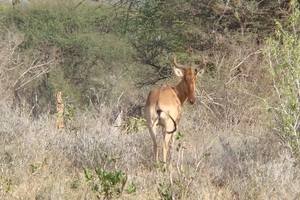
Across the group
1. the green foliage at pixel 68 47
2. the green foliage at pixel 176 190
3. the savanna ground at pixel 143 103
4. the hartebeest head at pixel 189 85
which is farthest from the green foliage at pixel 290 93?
the green foliage at pixel 68 47

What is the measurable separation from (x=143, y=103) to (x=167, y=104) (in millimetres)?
5893

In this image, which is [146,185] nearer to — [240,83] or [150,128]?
[150,128]

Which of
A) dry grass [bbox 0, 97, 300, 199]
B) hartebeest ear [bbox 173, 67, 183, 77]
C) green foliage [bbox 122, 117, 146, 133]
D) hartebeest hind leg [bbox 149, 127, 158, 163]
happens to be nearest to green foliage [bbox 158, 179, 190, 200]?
dry grass [bbox 0, 97, 300, 199]

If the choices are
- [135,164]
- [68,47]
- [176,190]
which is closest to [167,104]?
[135,164]

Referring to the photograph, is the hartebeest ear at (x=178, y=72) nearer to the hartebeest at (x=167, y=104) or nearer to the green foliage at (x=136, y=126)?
the hartebeest at (x=167, y=104)

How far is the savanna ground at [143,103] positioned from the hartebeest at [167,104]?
22 cm

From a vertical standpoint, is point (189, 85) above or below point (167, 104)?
above

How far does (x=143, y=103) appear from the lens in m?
14.7

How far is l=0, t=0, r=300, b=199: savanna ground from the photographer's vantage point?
6.16m

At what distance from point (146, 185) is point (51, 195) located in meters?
1.11

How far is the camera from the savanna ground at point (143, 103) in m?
6.16

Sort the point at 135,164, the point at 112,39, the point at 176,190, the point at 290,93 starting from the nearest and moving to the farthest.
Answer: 1. the point at 176,190
2. the point at 290,93
3. the point at 135,164
4. the point at 112,39

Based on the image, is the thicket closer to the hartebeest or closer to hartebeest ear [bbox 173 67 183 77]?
hartebeest ear [bbox 173 67 183 77]

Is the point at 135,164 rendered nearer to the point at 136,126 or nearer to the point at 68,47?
the point at 136,126
